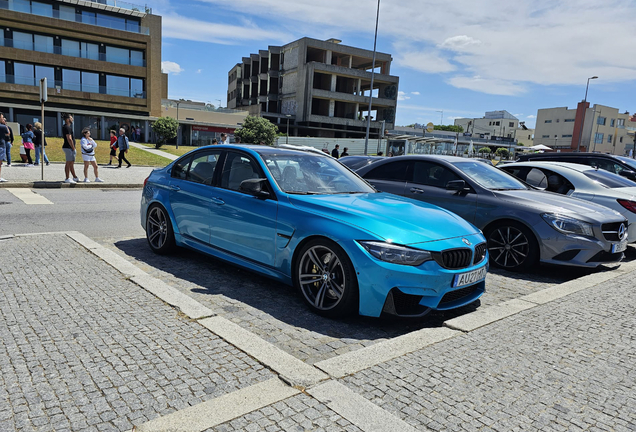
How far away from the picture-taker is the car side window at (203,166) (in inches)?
217

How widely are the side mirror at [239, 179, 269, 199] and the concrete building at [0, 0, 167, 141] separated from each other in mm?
44847

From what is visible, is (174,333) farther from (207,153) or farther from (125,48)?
(125,48)

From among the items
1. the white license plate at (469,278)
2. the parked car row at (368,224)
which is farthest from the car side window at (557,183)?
the white license plate at (469,278)

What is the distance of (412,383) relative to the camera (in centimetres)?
294

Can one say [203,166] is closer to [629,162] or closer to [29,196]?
[29,196]

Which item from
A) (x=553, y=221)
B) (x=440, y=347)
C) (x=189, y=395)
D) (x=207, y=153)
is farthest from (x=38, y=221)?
(x=553, y=221)

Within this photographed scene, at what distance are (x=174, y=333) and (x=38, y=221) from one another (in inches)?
242

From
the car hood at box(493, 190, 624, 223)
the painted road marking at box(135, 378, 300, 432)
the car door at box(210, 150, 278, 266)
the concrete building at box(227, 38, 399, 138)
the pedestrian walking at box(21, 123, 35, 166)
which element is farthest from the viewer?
the concrete building at box(227, 38, 399, 138)

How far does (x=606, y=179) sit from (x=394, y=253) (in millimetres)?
6508

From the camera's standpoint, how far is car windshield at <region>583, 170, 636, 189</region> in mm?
8105

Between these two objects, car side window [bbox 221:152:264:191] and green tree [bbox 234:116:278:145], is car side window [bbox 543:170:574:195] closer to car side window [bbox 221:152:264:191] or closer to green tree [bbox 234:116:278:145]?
car side window [bbox 221:152:264:191]

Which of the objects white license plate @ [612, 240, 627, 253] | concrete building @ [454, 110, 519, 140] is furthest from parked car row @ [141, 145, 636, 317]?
concrete building @ [454, 110, 519, 140]

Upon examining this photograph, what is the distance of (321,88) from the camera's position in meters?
65.5

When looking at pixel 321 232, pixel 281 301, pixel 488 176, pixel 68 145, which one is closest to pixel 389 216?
pixel 321 232
